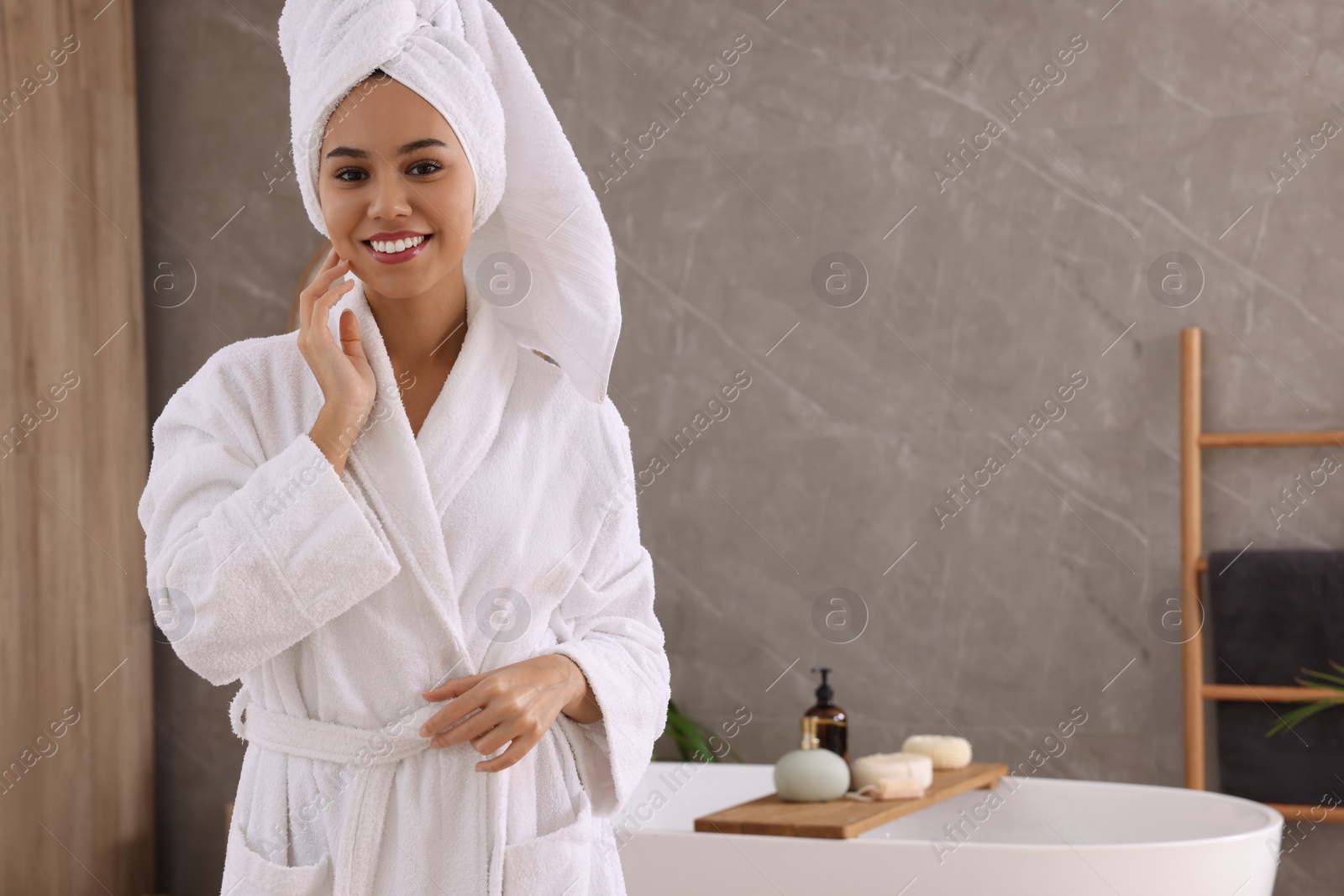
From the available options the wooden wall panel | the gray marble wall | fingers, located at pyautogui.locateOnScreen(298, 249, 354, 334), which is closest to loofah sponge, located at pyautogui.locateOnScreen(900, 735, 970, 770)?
the gray marble wall

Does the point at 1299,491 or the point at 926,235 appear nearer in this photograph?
the point at 1299,491

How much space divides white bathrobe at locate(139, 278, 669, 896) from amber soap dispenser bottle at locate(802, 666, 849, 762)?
1.41 meters

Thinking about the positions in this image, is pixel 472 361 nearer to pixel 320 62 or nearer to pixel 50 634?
pixel 320 62

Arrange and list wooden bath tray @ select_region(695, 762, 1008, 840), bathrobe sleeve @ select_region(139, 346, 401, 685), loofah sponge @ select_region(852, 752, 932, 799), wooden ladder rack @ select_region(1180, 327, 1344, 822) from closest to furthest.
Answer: bathrobe sleeve @ select_region(139, 346, 401, 685), wooden bath tray @ select_region(695, 762, 1008, 840), loofah sponge @ select_region(852, 752, 932, 799), wooden ladder rack @ select_region(1180, 327, 1344, 822)

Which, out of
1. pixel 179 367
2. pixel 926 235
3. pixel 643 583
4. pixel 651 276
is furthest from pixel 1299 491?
pixel 179 367

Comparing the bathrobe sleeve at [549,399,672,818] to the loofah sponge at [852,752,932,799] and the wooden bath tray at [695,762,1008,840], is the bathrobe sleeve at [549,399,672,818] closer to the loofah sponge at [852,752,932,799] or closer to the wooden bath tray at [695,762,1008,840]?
the wooden bath tray at [695,762,1008,840]

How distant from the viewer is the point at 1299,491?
255 cm

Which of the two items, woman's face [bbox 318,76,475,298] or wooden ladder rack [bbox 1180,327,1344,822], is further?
wooden ladder rack [bbox 1180,327,1344,822]

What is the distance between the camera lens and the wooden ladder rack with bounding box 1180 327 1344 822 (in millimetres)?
2512

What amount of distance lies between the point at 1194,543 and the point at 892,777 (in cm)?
85

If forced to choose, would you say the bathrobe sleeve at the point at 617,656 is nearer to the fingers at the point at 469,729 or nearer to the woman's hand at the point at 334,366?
the fingers at the point at 469,729

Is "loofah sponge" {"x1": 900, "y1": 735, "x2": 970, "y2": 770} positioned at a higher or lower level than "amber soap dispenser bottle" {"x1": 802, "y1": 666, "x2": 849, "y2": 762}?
lower

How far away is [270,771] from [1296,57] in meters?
2.47

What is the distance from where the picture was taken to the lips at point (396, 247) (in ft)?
3.11
